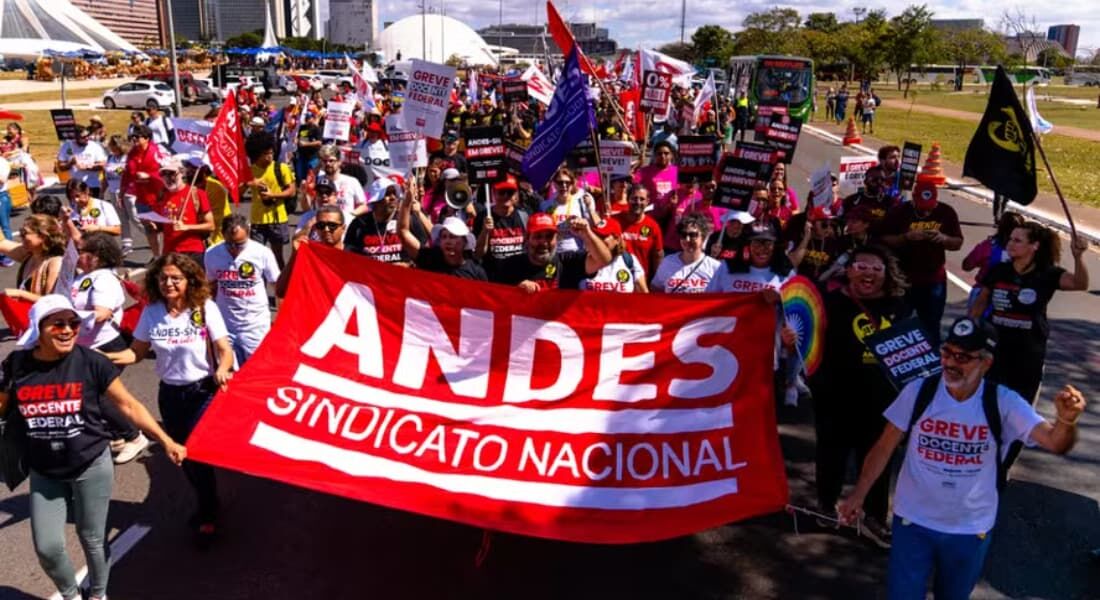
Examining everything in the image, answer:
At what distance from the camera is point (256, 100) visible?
2686cm

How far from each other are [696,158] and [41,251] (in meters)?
6.47

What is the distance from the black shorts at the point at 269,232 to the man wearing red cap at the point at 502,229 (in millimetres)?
3024

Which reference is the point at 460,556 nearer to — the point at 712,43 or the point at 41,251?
the point at 41,251

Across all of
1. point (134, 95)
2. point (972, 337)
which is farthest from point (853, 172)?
point (134, 95)

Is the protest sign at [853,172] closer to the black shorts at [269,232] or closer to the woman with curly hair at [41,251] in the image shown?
the black shorts at [269,232]

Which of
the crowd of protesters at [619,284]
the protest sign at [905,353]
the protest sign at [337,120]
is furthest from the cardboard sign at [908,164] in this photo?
the protest sign at [337,120]

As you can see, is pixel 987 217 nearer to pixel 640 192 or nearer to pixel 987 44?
pixel 640 192

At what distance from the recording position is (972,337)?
332 cm

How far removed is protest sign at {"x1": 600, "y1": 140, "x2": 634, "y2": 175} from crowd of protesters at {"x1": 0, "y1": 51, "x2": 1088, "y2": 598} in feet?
0.40

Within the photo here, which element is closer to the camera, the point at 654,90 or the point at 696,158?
the point at 696,158

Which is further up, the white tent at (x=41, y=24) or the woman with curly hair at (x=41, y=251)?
the white tent at (x=41, y=24)

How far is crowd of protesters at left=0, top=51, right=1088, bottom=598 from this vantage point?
11.8 feet

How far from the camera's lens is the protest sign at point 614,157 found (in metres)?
9.17

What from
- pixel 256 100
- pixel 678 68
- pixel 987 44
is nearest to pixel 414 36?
pixel 987 44
